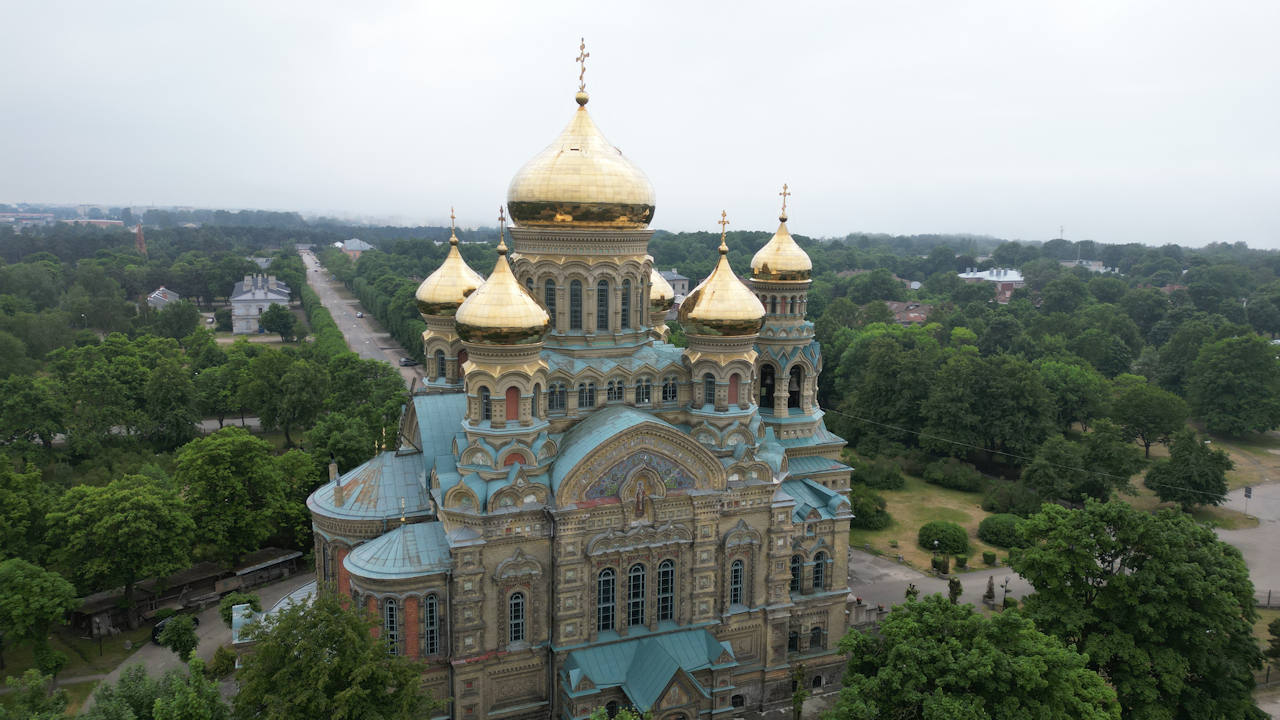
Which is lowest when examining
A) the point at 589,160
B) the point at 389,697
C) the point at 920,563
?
the point at 920,563

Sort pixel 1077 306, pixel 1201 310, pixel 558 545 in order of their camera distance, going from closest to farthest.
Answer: pixel 558 545
pixel 1201 310
pixel 1077 306

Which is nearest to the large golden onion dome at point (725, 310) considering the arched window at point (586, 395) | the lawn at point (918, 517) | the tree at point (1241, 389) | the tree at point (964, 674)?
the arched window at point (586, 395)

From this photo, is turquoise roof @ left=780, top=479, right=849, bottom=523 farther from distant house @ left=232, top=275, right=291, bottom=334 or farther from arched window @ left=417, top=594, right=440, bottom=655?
distant house @ left=232, top=275, right=291, bottom=334

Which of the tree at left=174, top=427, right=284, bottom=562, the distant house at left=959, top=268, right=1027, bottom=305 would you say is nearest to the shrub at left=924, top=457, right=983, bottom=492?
the tree at left=174, top=427, right=284, bottom=562

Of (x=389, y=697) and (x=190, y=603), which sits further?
(x=190, y=603)

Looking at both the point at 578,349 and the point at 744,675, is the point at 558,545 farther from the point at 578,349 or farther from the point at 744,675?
the point at 744,675

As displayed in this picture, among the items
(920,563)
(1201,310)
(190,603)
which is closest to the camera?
(190,603)

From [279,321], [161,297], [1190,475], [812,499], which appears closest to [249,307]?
[279,321]

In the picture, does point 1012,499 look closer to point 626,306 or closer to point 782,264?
point 782,264

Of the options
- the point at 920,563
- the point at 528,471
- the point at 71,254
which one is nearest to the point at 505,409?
the point at 528,471
